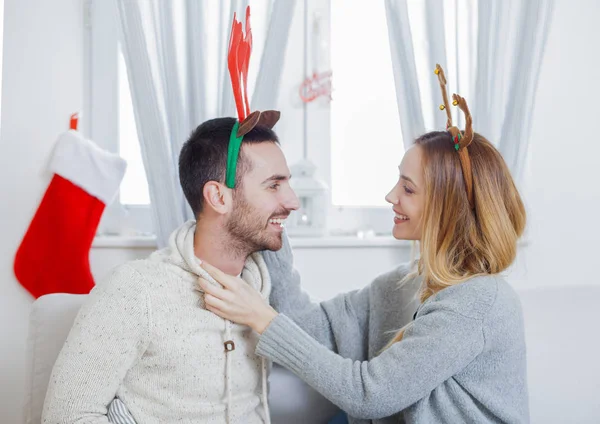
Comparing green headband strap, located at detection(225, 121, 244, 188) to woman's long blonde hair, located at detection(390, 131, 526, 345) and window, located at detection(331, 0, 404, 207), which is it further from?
window, located at detection(331, 0, 404, 207)

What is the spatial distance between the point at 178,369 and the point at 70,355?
224mm

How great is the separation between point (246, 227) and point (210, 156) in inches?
7.3

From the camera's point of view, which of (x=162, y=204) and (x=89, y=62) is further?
(x=89, y=62)

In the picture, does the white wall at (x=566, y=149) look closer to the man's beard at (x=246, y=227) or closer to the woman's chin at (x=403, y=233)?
the woman's chin at (x=403, y=233)

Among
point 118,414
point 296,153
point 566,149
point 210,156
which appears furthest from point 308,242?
point 566,149

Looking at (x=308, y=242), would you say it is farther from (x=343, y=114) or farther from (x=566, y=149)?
(x=566, y=149)

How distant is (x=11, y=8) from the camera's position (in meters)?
1.82

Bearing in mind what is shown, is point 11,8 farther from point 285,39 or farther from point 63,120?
point 285,39

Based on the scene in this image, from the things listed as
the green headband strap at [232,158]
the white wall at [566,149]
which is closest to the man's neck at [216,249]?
the green headband strap at [232,158]

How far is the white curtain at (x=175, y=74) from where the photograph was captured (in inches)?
68.3

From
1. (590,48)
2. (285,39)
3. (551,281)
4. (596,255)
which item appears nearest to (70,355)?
(285,39)

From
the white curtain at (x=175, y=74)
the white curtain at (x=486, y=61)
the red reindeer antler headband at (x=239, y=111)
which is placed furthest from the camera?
the white curtain at (x=486, y=61)

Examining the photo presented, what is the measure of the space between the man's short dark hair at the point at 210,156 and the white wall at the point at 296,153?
0.54m

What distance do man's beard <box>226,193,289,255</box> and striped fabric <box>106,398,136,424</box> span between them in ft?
1.37
